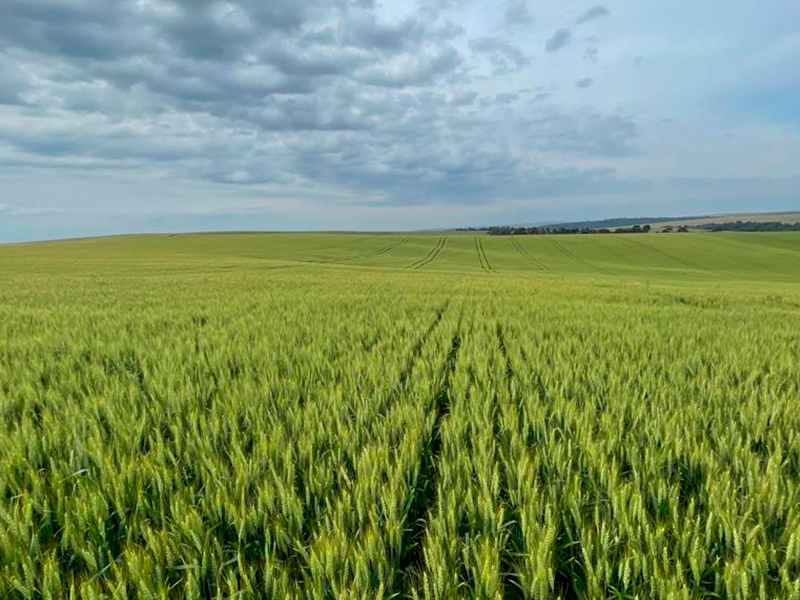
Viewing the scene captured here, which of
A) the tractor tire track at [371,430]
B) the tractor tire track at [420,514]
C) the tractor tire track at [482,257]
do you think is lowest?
the tractor tire track at [420,514]

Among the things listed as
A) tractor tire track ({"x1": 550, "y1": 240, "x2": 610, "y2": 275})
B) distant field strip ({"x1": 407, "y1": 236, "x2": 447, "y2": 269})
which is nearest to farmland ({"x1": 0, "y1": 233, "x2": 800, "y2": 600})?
tractor tire track ({"x1": 550, "y1": 240, "x2": 610, "y2": 275})

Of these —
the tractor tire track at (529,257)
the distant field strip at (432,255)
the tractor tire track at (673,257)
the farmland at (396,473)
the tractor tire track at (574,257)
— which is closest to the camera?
the farmland at (396,473)

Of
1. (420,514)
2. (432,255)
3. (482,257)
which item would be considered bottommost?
(420,514)

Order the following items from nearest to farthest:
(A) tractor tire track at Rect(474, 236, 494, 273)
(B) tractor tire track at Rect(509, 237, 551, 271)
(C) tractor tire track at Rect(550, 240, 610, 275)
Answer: (A) tractor tire track at Rect(474, 236, 494, 273)
(C) tractor tire track at Rect(550, 240, 610, 275)
(B) tractor tire track at Rect(509, 237, 551, 271)

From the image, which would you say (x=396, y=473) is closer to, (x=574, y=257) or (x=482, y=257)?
(x=482, y=257)

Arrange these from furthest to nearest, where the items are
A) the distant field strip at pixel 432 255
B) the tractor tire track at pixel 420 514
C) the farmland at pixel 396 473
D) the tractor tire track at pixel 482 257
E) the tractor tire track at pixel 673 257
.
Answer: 1. the distant field strip at pixel 432 255
2. the tractor tire track at pixel 673 257
3. the tractor tire track at pixel 482 257
4. the tractor tire track at pixel 420 514
5. the farmland at pixel 396 473

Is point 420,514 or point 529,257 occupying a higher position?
point 529,257

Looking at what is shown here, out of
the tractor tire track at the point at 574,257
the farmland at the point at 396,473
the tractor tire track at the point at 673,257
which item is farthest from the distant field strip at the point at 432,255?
the farmland at the point at 396,473

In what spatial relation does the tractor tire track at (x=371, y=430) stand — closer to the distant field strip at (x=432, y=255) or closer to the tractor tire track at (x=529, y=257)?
the tractor tire track at (x=529, y=257)

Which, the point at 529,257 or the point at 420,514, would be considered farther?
the point at 529,257

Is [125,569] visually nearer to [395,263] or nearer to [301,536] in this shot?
[301,536]

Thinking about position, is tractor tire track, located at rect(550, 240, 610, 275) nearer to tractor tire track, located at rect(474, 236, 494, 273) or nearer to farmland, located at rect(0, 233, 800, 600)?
tractor tire track, located at rect(474, 236, 494, 273)

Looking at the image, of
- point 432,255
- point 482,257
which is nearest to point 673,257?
point 482,257

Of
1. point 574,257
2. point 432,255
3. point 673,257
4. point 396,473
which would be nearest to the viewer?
point 396,473
